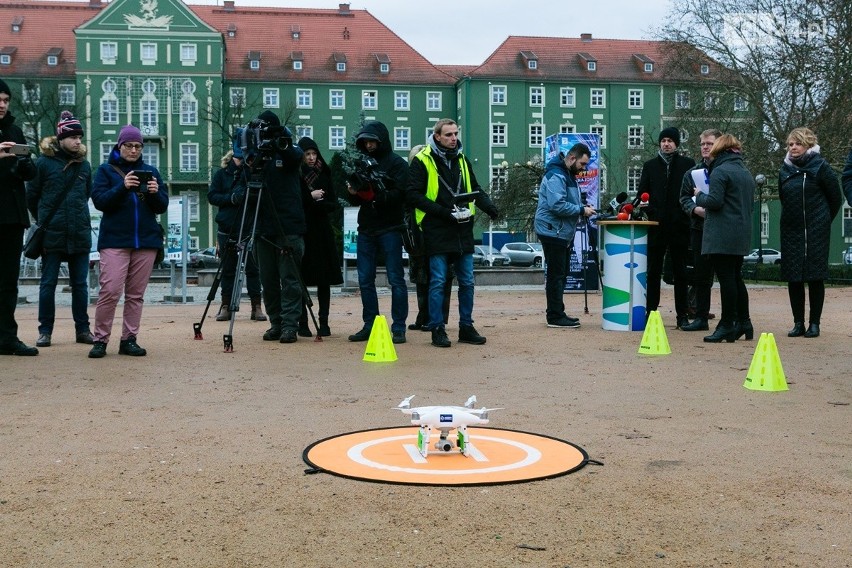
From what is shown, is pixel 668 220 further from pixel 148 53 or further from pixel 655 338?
pixel 148 53

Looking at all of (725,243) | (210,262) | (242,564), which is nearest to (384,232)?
(725,243)

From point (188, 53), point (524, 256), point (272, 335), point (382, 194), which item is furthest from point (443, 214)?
point (188, 53)

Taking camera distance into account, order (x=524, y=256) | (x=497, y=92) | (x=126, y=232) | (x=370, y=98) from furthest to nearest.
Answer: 1. (x=370, y=98)
2. (x=497, y=92)
3. (x=524, y=256)
4. (x=126, y=232)

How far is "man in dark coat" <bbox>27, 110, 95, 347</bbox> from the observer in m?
10.3

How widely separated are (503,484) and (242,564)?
139 centimetres

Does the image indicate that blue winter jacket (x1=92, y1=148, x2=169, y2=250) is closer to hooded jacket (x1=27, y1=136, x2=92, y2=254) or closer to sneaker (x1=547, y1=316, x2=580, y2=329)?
hooded jacket (x1=27, y1=136, x2=92, y2=254)

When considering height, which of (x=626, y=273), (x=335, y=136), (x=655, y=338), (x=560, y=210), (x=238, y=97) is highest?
(x=238, y=97)

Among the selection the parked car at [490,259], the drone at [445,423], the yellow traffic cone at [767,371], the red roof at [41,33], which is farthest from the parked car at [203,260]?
the drone at [445,423]

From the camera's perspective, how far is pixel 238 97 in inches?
2906

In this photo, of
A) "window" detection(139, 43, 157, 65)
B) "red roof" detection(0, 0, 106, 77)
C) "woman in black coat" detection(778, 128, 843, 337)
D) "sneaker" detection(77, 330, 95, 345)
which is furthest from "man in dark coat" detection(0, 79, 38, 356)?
"red roof" detection(0, 0, 106, 77)

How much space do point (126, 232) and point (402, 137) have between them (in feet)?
267

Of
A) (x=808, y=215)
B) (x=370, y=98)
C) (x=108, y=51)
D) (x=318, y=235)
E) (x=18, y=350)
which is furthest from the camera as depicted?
(x=370, y=98)

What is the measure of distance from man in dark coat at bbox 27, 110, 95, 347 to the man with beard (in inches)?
184

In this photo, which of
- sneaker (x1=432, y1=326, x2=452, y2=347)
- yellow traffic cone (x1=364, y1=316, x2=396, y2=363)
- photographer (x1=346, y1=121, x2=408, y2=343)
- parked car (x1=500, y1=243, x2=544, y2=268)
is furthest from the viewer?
parked car (x1=500, y1=243, x2=544, y2=268)
